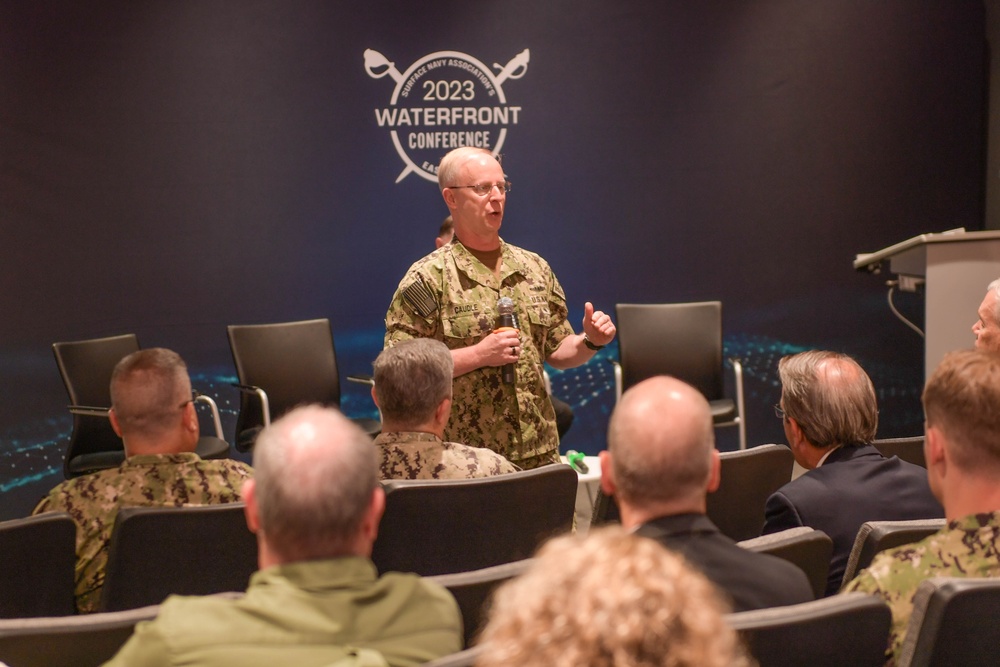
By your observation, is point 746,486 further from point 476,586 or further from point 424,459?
point 476,586

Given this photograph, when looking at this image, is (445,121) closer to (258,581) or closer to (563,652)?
(258,581)

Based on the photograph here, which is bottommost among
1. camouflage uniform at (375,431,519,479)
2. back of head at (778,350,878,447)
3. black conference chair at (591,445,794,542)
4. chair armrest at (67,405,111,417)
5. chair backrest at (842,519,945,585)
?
black conference chair at (591,445,794,542)

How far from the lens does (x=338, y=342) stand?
629cm

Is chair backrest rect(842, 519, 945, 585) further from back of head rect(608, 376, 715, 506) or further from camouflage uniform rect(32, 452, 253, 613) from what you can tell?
camouflage uniform rect(32, 452, 253, 613)

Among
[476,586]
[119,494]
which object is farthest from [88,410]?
[476,586]

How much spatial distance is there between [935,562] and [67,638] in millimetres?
1512

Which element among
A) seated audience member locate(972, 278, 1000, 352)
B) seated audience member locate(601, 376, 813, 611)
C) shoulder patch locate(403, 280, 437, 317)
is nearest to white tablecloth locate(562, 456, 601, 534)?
shoulder patch locate(403, 280, 437, 317)

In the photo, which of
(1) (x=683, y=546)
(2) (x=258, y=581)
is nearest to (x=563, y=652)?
(2) (x=258, y=581)

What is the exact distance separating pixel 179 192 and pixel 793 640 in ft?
16.6

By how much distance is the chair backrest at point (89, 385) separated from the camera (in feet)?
16.9

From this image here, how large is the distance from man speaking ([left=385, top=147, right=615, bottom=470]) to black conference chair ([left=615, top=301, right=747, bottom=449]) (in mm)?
1919

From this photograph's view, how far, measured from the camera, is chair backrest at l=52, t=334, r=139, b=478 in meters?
5.16

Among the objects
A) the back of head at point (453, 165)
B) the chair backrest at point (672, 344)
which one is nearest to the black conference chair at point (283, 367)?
the chair backrest at point (672, 344)

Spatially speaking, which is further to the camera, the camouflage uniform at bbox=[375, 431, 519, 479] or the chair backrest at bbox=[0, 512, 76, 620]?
the camouflage uniform at bbox=[375, 431, 519, 479]
